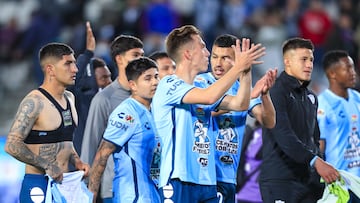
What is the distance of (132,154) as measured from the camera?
32.3 ft

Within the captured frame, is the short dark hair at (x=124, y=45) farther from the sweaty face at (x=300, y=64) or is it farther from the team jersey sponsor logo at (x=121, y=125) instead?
the sweaty face at (x=300, y=64)

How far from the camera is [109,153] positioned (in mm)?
9820

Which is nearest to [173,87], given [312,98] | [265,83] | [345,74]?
[265,83]

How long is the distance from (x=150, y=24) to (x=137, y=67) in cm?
1009

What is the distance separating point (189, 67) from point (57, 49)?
149 cm

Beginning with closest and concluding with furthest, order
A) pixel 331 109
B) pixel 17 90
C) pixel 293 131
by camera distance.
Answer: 1. pixel 293 131
2. pixel 331 109
3. pixel 17 90

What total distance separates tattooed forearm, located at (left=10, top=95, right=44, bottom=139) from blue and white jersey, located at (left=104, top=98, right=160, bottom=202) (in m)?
0.74

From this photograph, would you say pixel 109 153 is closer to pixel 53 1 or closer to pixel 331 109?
pixel 331 109

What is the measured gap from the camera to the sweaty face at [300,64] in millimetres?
10633

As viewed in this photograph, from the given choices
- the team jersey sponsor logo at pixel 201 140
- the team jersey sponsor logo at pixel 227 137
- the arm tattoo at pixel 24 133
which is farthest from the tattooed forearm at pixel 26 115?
the team jersey sponsor logo at pixel 227 137

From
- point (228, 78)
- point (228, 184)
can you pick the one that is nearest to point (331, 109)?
point (228, 184)

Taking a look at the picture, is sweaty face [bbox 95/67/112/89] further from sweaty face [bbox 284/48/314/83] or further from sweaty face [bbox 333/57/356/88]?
sweaty face [bbox 333/57/356/88]

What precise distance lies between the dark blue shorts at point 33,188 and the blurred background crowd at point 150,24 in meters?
10.3

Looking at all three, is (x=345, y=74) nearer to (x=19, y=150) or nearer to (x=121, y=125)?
(x=121, y=125)
